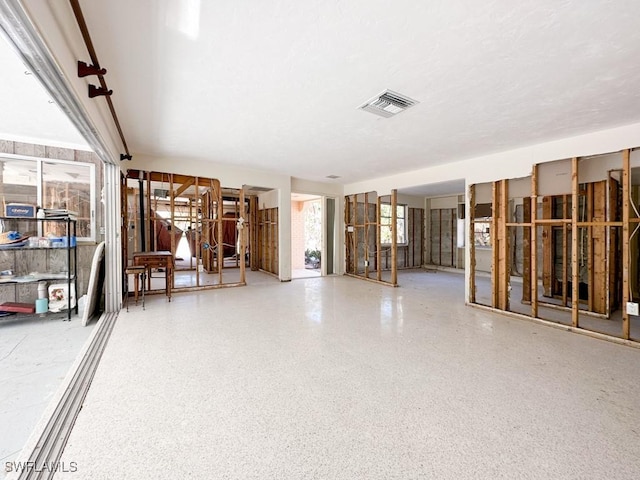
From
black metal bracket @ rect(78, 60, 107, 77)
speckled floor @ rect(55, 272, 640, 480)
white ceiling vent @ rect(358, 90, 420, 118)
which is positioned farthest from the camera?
white ceiling vent @ rect(358, 90, 420, 118)

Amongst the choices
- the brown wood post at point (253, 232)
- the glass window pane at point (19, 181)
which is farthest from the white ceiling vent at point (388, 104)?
the brown wood post at point (253, 232)

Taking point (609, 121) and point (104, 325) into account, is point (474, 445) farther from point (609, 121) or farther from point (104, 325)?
point (104, 325)

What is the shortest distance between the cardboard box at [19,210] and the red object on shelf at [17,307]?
3.73 ft

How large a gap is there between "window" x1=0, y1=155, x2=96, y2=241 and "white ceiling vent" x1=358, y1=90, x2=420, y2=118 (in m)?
4.48

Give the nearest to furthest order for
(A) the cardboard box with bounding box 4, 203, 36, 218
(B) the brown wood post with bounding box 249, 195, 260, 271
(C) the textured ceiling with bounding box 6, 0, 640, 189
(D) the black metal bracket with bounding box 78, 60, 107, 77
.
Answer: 1. (C) the textured ceiling with bounding box 6, 0, 640, 189
2. (D) the black metal bracket with bounding box 78, 60, 107, 77
3. (A) the cardboard box with bounding box 4, 203, 36, 218
4. (B) the brown wood post with bounding box 249, 195, 260, 271

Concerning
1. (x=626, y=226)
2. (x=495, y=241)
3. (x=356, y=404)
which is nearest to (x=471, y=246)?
(x=495, y=241)

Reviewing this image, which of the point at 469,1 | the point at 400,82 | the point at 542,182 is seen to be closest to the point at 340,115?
the point at 400,82

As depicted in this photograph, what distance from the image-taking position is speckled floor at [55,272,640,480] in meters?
1.41

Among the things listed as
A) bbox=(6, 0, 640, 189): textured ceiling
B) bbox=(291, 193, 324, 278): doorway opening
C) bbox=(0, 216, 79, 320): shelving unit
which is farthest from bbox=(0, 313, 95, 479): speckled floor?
bbox=(291, 193, 324, 278): doorway opening

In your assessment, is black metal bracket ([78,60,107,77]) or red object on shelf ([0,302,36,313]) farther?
red object on shelf ([0,302,36,313])

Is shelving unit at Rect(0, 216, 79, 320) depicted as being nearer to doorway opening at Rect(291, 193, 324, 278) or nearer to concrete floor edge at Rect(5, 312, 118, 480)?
concrete floor edge at Rect(5, 312, 118, 480)

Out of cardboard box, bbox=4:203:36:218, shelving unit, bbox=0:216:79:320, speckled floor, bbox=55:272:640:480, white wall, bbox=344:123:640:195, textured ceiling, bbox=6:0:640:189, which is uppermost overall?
textured ceiling, bbox=6:0:640:189

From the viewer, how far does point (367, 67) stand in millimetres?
2152

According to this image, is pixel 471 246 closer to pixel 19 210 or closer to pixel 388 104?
pixel 388 104
